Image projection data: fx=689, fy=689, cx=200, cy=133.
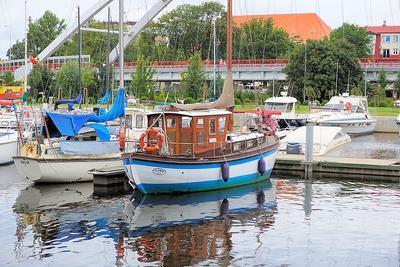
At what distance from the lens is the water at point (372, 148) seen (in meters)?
34.1

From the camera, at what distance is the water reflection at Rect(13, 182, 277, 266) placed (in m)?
17.1

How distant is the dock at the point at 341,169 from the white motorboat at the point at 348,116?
15.5 m

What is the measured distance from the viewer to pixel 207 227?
19812 millimetres

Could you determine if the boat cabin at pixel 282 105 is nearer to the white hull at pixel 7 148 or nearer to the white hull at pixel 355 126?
the white hull at pixel 355 126

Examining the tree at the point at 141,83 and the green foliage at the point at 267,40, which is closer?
the tree at the point at 141,83

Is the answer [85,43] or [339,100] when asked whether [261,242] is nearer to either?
[339,100]

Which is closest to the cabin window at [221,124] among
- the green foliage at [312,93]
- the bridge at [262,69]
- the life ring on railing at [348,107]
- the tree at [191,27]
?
the life ring on railing at [348,107]

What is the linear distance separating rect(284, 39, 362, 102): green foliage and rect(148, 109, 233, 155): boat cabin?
44.8m

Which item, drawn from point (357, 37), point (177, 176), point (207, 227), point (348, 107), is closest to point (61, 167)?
point (177, 176)

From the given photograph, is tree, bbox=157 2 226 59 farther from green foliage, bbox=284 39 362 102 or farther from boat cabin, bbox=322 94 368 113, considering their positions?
boat cabin, bbox=322 94 368 113

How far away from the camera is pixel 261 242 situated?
18047mm

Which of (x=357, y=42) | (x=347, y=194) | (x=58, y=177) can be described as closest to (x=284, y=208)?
(x=347, y=194)

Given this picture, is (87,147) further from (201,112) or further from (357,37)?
(357,37)

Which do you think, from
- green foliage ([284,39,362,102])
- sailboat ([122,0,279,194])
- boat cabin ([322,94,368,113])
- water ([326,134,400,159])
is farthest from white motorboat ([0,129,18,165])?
green foliage ([284,39,362,102])
